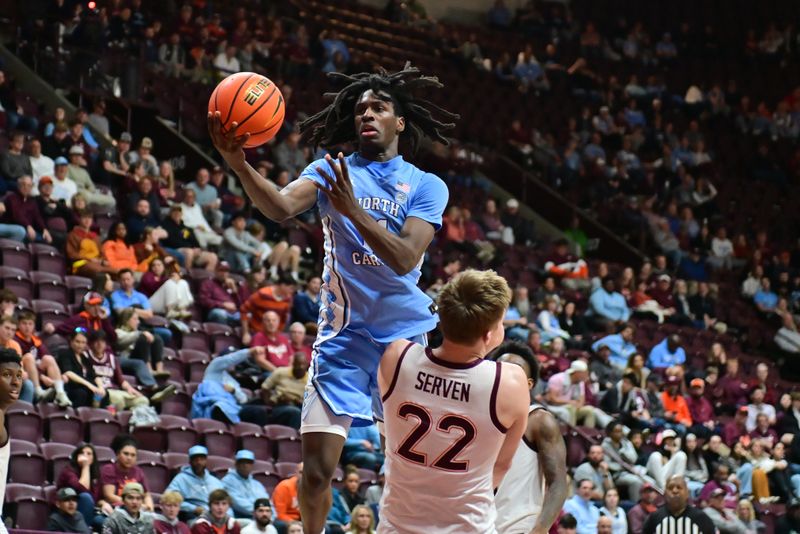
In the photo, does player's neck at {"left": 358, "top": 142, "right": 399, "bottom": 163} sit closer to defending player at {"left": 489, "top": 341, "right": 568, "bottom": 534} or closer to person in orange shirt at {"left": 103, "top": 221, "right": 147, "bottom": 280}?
defending player at {"left": 489, "top": 341, "right": 568, "bottom": 534}

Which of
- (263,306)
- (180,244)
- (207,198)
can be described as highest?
(207,198)

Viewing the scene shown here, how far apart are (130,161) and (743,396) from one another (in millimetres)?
8272

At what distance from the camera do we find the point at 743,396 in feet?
58.2

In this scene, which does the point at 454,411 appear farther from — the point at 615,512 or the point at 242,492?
the point at 615,512

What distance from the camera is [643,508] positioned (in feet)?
44.5

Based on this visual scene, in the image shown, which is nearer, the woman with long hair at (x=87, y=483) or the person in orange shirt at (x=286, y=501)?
the woman with long hair at (x=87, y=483)

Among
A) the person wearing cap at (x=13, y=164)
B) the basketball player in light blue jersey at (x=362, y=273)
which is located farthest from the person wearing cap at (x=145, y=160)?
the basketball player in light blue jersey at (x=362, y=273)

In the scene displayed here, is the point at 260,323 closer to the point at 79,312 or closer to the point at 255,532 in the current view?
the point at 79,312

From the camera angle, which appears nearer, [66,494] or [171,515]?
[66,494]

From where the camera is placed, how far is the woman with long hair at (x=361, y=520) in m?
10.9

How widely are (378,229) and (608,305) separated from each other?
13.8 metres

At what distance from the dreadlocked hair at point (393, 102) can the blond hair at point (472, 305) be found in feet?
5.03

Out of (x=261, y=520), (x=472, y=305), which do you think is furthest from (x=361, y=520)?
(x=472, y=305)

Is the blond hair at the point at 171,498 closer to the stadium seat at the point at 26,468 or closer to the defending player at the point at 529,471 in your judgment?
the stadium seat at the point at 26,468
